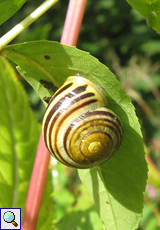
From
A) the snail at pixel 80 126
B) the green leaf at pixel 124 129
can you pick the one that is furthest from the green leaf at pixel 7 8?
the snail at pixel 80 126

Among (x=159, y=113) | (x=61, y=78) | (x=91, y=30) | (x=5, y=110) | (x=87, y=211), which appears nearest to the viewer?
(x=61, y=78)

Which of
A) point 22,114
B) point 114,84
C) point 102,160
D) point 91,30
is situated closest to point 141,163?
point 102,160

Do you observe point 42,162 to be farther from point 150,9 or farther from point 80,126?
point 150,9

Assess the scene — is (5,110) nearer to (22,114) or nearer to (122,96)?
(22,114)

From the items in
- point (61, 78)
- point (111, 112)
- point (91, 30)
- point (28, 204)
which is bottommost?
point (28, 204)

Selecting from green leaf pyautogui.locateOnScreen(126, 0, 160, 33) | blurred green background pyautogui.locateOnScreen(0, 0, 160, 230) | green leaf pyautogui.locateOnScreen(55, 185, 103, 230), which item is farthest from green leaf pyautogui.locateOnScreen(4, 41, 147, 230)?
blurred green background pyautogui.locateOnScreen(0, 0, 160, 230)

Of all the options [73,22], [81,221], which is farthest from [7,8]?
[81,221]
